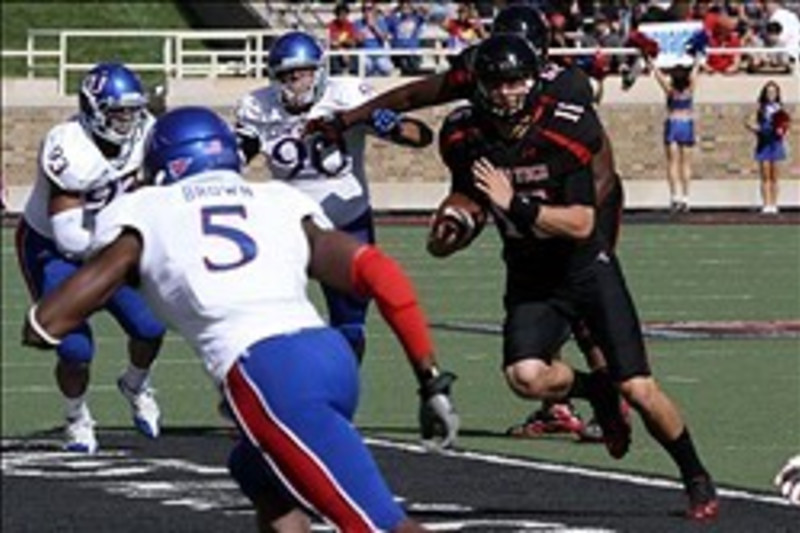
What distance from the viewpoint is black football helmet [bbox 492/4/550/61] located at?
1152 centimetres

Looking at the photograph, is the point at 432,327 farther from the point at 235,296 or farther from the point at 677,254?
the point at 235,296

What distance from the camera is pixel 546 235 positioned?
35.0 feet

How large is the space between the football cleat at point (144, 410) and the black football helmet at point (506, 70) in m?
3.79

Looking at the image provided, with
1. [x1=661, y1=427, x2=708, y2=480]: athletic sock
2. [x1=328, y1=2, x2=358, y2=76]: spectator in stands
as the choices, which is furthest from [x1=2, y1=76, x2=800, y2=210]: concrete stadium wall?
[x1=661, y1=427, x2=708, y2=480]: athletic sock

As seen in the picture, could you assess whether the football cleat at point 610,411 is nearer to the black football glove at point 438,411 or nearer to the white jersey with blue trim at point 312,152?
the white jersey with blue trim at point 312,152

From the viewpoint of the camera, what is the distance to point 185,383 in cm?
1656

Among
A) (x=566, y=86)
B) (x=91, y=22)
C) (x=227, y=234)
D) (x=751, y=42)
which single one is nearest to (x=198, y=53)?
(x=751, y=42)

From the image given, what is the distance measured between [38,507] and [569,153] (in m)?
2.66

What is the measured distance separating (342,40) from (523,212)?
66.4 feet

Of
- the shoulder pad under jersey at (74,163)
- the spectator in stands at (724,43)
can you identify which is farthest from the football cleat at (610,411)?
the spectator in stands at (724,43)

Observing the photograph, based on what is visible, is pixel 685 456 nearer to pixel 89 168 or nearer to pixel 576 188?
pixel 576 188

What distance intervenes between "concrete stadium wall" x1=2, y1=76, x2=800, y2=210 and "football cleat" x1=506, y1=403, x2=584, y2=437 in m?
16.3

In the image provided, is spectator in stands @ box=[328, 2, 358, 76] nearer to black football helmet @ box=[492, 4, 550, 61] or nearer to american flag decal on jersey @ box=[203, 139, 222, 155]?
black football helmet @ box=[492, 4, 550, 61]

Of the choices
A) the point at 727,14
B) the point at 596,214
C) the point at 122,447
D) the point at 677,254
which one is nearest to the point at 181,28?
the point at 727,14
